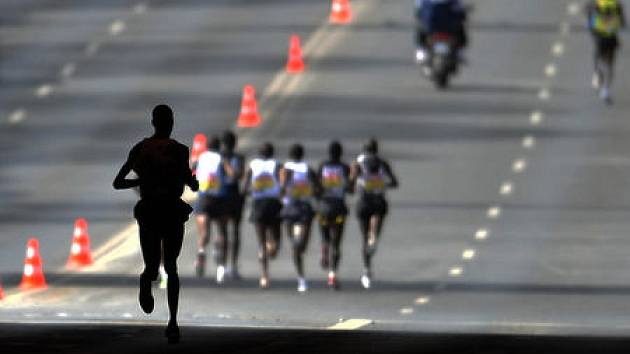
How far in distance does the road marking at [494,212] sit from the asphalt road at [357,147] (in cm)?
3

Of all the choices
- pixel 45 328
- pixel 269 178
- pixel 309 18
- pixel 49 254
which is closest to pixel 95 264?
pixel 49 254

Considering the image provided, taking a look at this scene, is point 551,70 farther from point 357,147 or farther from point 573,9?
point 357,147

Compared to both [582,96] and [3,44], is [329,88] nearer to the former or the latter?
[582,96]

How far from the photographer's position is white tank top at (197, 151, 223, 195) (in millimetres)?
34812

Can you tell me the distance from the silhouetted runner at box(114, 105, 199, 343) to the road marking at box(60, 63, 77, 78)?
41.1m

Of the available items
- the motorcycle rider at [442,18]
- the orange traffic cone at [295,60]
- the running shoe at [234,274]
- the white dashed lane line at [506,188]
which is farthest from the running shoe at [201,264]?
the orange traffic cone at [295,60]

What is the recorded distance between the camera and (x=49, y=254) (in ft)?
130

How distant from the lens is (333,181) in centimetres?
3388

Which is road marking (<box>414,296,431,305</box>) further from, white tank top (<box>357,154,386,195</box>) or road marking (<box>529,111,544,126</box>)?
road marking (<box>529,111,544,126</box>)

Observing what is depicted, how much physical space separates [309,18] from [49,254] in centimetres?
2837

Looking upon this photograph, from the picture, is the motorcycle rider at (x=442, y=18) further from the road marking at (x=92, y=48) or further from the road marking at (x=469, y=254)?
the road marking at (x=469, y=254)

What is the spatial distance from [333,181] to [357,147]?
53.4 ft

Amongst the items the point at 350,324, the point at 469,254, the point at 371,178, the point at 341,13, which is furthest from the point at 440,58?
the point at 350,324

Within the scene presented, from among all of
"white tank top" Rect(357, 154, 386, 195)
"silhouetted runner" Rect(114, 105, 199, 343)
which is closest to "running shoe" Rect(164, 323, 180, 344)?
"silhouetted runner" Rect(114, 105, 199, 343)
